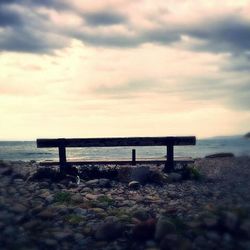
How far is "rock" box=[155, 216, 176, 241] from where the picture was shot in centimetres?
603

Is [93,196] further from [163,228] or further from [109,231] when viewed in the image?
[163,228]

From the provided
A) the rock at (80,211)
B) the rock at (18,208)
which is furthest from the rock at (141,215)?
the rock at (18,208)

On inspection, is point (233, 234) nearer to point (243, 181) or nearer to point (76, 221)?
point (76, 221)

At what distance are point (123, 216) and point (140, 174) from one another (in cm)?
359

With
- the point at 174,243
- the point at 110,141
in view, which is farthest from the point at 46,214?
the point at 110,141

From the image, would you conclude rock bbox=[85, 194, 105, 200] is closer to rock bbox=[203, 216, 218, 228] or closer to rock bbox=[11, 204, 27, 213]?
rock bbox=[11, 204, 27, 213]

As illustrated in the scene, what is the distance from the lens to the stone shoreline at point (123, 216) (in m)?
6.00

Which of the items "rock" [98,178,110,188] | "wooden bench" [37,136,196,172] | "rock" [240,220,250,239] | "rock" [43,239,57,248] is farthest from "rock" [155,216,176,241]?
"wooden bench" [37,136,196,172]

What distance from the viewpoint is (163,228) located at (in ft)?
19.9

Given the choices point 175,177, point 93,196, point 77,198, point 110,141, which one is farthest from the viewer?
point 110,141

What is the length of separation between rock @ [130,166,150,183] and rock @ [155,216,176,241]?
4.24 meters

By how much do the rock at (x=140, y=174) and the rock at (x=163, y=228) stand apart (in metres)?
4.24

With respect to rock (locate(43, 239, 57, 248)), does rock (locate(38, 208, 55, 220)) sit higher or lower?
higher

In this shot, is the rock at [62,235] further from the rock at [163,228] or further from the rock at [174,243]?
the rock at [174,243]
